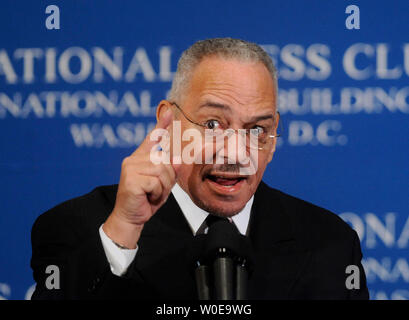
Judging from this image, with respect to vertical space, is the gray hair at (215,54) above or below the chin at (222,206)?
above

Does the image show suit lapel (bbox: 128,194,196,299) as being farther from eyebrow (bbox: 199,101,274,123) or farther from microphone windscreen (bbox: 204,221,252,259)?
microphone windscreen (bbox: 204,221,252,259)

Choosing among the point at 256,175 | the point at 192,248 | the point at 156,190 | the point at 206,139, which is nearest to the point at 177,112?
the point at 206,139

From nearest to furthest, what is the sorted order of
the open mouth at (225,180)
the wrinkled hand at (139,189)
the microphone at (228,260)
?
the microphone at (228,260) → the wrinkled hand at (139,189) → the open mouth at (225,180)

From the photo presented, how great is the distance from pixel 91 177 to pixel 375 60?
1.16 m

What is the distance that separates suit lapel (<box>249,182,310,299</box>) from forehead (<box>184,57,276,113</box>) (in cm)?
36

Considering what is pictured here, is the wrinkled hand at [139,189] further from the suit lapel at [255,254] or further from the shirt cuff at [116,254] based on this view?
the suit lapel at [255,254]

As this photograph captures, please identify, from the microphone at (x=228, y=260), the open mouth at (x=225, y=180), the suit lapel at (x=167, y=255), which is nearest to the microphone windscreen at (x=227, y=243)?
the microphone at (x=228, y=260)

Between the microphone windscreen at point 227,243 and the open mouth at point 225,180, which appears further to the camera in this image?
the open mouth at point 225,180

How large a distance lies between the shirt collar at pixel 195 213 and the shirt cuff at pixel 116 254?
1.31 ft

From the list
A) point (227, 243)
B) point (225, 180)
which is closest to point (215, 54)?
point (225, 180)

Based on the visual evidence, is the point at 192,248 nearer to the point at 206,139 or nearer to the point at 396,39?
the point at 206,139

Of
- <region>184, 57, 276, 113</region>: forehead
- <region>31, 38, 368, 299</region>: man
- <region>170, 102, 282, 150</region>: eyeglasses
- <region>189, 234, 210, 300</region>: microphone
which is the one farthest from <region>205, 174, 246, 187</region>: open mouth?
<region>189, 234, 210, 300</region>: microphone

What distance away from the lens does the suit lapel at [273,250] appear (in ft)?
6.56

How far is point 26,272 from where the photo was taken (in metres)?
2.32
